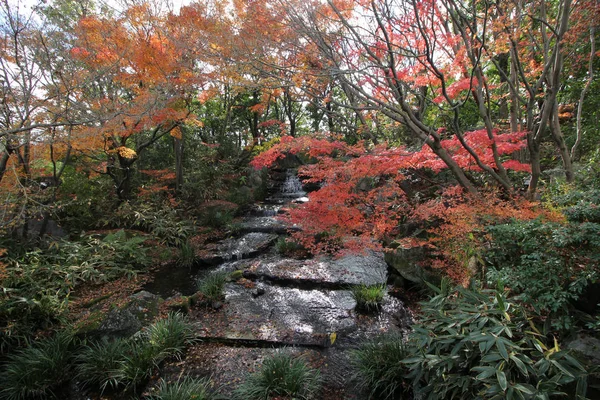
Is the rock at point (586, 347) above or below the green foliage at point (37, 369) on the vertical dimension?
above

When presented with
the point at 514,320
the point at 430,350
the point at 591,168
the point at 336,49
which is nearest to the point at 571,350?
the point at 514,320

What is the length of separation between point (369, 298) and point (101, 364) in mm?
4539

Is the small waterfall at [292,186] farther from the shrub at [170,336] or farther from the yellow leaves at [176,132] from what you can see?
the shrub at [170,336]

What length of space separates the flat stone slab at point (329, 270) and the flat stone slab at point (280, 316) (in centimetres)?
43

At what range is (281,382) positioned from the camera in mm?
3564

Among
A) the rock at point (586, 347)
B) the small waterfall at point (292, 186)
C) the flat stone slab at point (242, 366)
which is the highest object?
the small waterfall at point (292, 186)

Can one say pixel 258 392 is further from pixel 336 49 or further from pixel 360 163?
pixel 336 49

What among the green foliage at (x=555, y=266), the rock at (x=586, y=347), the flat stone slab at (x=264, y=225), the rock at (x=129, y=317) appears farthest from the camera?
the flat stone slab at (x=264, y=225)

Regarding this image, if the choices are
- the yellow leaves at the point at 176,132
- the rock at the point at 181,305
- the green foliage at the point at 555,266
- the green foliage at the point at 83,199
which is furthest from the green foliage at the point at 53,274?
the green foliage at the point at 555,266

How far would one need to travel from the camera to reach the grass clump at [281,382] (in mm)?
3510

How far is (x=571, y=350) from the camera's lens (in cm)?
230

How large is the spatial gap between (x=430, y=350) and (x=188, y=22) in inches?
365

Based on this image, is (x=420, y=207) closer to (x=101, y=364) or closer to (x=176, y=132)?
(x=101, y=364)

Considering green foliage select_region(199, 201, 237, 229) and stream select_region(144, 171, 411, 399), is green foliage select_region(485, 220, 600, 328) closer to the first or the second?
stream select_region(144, 171, 411, 399)
